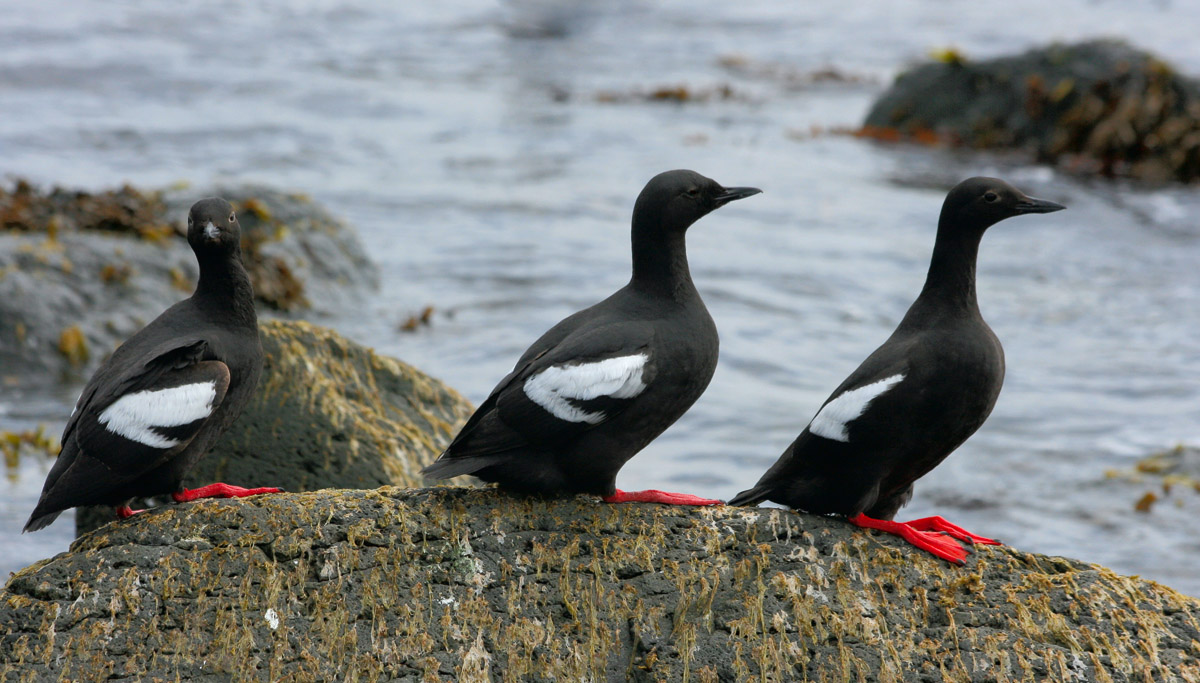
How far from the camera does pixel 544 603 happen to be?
4.20m

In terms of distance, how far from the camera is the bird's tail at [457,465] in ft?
14.0

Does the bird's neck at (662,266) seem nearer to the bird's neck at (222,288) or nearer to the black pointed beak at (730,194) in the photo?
the black pointed beak at (730,194)

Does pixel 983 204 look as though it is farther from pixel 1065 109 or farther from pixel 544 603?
pixel 1065 109

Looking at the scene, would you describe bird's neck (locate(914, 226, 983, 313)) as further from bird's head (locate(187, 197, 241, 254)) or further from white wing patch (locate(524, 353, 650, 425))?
bird's head (locate(187, 197, 241, 254))

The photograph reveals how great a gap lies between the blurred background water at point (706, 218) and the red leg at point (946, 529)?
11.6ft

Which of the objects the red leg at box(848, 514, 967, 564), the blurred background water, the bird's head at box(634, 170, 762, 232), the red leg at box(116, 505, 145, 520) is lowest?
the blurred background water

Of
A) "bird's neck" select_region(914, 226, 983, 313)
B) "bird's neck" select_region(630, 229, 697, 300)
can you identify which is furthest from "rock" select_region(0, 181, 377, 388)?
"bird's neck" select_region(914, 226, 983, 313)

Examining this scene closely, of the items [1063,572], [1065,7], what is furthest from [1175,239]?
[1065,7]

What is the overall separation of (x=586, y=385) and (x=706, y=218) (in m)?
12.0

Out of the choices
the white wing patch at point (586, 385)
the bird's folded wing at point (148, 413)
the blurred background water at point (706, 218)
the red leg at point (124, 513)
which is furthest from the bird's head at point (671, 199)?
the blurred background water at point (706, 218)

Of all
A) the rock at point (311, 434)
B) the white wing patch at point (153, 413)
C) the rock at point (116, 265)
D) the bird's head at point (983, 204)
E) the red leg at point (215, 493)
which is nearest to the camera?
the white wing patch at point (153, 413)

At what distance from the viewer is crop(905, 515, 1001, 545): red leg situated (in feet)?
14.9

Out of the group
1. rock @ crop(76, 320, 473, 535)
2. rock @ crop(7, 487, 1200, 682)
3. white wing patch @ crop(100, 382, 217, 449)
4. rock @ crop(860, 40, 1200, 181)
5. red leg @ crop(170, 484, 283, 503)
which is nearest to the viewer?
rock @ crop(7, 487, 1200, 682)

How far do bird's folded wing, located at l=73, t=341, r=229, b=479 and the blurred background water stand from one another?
9.32ft
